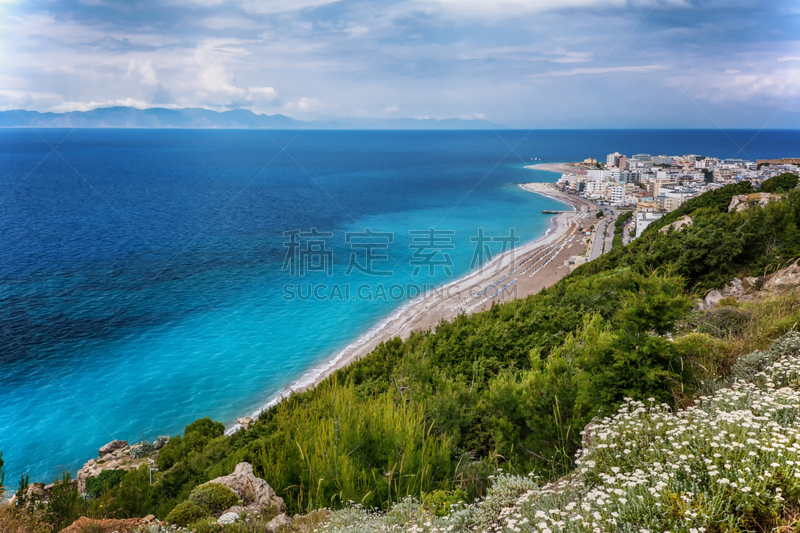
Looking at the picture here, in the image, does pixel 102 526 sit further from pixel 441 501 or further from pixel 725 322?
pixel 725 322

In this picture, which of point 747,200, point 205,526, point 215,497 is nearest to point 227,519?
→ point 205,526

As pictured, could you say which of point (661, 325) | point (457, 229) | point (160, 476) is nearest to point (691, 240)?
point (661, 325)

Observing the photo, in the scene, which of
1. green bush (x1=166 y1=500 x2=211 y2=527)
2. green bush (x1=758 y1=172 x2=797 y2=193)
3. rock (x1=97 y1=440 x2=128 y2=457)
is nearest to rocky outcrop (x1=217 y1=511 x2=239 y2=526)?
green bush (x1=166 y1=500 x2=211 y2=527)

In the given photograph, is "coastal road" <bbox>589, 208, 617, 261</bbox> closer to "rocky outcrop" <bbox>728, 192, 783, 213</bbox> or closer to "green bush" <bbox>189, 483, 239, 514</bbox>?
"rocky outcrop" <bbox>728, 192, 783, 213</bbox>

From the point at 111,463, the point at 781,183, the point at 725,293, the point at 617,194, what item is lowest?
the point at 111,463

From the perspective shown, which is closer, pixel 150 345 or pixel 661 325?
pixel 661 325

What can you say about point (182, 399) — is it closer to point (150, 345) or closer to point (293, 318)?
point (150, 345)

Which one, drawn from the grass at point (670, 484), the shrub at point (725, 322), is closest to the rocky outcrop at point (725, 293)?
the shrub at point (725, 322)
